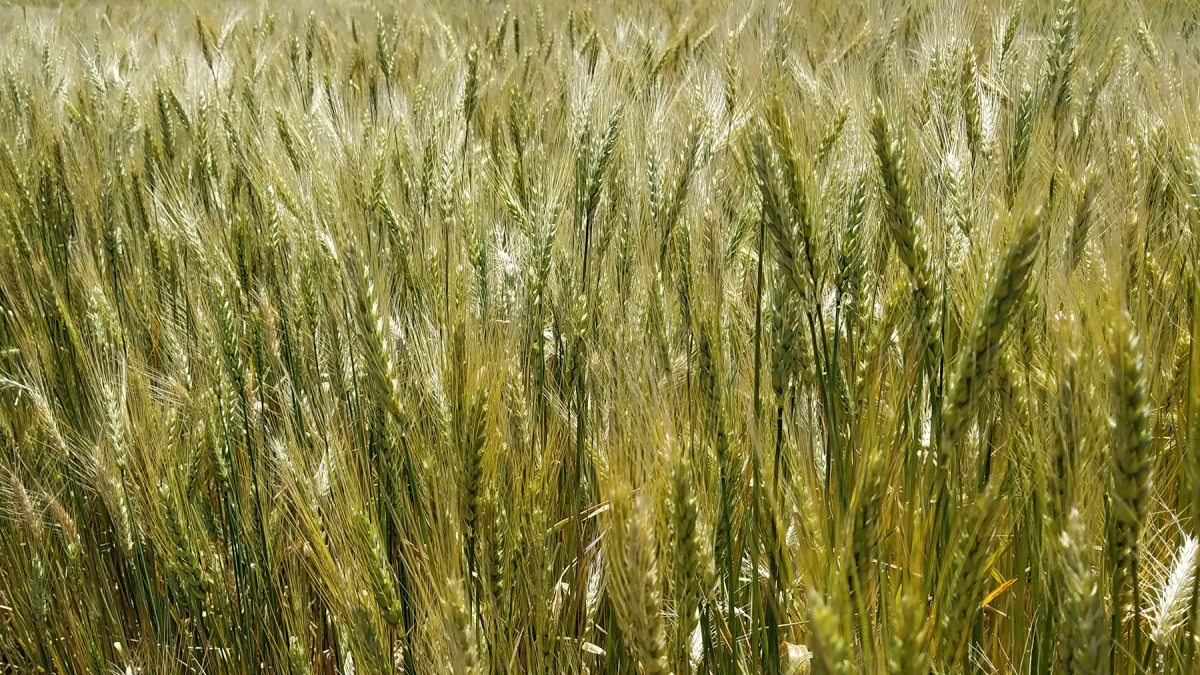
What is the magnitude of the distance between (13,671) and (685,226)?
154cm

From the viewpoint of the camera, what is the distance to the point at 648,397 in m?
1.03

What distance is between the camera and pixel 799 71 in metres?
2.10

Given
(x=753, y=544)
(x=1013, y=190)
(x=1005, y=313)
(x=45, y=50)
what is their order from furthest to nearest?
(x=45, y=50)
(x=1013, y=190)
(x=753, y=544)
(x=1005, y=313)

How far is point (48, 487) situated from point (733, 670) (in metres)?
1.29

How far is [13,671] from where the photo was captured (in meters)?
1.58

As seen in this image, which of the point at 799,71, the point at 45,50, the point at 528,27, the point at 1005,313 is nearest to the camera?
the point at 1005,313

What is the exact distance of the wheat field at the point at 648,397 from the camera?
0.74m

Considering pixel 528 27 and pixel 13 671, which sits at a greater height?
pixel 528 27

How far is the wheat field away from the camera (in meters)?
0.74

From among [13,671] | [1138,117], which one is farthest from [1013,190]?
[13,671]

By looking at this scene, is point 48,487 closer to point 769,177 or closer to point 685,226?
point 685,226

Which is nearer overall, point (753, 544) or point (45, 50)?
point (753, 544)

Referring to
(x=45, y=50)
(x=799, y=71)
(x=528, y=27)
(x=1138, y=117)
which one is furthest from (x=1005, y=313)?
(x=528, y=27)

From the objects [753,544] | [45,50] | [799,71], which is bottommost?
[753,544]
